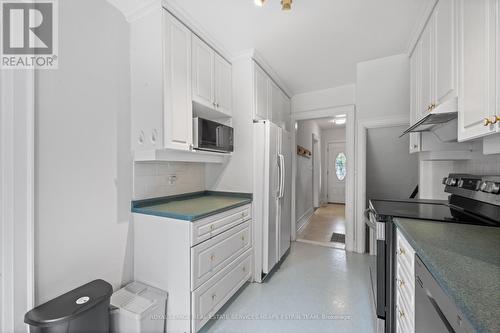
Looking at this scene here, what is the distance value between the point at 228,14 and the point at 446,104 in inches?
69.3

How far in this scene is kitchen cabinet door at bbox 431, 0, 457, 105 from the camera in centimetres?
128

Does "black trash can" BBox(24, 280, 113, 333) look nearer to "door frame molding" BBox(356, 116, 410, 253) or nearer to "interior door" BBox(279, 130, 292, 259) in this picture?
"interior door" BBox(279, 130, 292, 259)

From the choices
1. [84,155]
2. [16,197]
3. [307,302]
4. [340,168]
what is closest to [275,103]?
[84,155]

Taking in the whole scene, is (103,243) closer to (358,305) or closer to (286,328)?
(286,328)

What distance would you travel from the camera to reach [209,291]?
1616 millimetres

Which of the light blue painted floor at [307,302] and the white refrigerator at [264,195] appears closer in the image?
the light blue painted floor at [307,302]

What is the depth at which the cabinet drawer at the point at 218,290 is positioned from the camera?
4.91 feet

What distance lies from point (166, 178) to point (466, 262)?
6.94 feet

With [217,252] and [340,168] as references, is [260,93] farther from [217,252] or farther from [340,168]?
[340,168]

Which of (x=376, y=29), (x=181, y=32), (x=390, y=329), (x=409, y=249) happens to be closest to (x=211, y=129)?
(x=181, y=32)

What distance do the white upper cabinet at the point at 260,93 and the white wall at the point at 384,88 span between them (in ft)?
4.33

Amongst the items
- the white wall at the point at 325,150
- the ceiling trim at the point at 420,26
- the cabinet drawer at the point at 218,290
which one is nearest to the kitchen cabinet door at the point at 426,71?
the ceiling trim at the point at 420,26

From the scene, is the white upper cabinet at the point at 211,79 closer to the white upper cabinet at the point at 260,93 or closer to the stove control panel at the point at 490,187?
the white upper cabinet at the point at 260,93

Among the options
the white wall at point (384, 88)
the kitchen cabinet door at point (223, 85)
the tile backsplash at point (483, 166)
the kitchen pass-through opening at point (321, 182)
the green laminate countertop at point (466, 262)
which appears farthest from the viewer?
the kitchen pass-through opening at point (321, 182)
